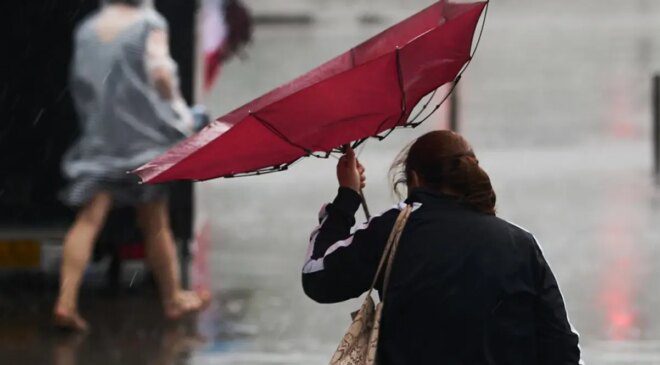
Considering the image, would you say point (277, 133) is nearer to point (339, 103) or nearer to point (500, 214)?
point (339, 103)

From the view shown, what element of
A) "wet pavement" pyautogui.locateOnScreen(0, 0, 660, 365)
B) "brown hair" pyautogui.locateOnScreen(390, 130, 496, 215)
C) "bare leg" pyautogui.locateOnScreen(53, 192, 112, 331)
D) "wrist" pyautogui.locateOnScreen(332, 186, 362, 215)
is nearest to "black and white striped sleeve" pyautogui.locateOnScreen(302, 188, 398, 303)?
"wrist" pyautogui.locateOnScreen(332, 186, 362, 215)

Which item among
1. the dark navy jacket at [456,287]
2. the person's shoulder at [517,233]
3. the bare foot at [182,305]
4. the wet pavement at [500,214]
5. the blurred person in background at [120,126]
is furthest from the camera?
the bare foot at [182,305]

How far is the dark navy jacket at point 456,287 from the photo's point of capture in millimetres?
3723

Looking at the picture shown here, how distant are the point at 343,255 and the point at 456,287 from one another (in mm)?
317

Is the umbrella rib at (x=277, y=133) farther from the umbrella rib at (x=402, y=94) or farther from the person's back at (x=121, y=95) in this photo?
the person's back at (x=121, y=95)

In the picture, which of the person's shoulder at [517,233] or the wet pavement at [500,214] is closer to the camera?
the person's shoulder at [517,233]

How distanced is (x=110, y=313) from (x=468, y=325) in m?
5.74

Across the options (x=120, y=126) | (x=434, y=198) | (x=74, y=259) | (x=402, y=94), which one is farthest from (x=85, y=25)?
(x=434, y=198)

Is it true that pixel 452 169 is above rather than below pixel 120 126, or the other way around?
above

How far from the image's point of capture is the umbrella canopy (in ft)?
12.3

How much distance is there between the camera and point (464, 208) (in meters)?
3.84

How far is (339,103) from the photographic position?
12.5ft

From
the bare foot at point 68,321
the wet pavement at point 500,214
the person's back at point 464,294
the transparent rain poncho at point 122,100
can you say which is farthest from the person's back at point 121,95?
the person's back at point 464,294

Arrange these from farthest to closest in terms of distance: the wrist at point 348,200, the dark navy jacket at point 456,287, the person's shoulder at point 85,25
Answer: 1. the person's shoulder at point 85,25
2. the wrist at point 348,200
3. the dark navy jacket at point 456,287
